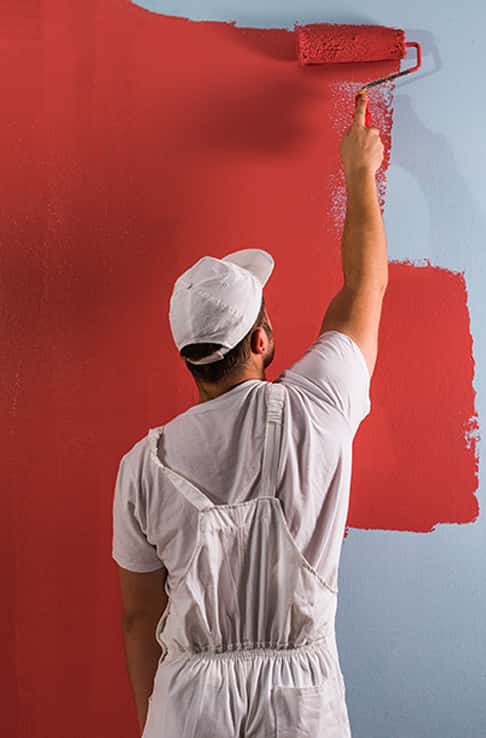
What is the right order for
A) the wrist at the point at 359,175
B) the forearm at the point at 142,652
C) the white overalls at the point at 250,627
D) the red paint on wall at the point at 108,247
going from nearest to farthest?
1. the white overalls at the point at 250,627
2. the forearm at the point at 142,652
3. the wrist at the point at 359,175
4. the red paint on wall at the point at 108,247

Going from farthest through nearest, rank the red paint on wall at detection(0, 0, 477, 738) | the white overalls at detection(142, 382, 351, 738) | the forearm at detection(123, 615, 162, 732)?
the red paint on wall at detection(0, 0, 477, 738), the forearm at detection(123, 615, 162, 732), the white overalls at detection(142, 382, 351, 738)

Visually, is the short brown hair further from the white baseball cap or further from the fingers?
the fingers

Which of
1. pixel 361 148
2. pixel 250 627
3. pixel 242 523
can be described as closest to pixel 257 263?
pixel 361 148

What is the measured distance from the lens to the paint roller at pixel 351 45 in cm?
151

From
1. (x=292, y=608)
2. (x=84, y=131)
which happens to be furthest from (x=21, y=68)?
(x=292, y=608)

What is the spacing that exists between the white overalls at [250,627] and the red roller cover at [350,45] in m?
0.75

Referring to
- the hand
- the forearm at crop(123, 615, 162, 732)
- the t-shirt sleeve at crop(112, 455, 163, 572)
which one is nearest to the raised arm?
the hand

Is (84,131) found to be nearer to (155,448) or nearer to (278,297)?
(278,297)

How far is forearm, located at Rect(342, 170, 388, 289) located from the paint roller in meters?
0.17

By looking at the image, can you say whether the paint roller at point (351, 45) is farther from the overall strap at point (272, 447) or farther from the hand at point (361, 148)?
the overall strap at point (272, 447)

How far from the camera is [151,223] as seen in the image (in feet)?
5.10

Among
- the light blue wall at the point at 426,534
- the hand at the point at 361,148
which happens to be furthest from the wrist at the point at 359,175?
the light blue wall at the point at 426,534

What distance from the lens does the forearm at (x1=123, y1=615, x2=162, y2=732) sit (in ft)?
4.32

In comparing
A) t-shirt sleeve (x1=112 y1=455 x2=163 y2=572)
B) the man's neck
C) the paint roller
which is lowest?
t-shirt sleeve (x1=112 y1=455 x2=163 y2=572)
